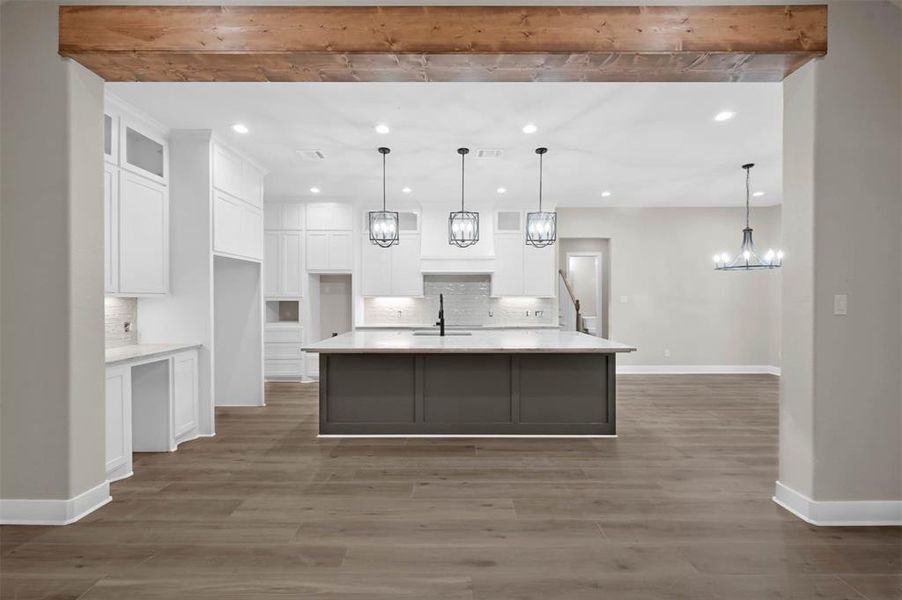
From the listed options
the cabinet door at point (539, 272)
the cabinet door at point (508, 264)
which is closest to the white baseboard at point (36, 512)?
the cabinet door at point (508, 264)

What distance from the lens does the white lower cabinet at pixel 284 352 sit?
297 inches

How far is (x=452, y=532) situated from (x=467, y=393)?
198 cm

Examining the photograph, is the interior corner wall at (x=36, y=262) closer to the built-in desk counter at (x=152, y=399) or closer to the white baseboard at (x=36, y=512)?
the white baseboard at (x=36, y=512)

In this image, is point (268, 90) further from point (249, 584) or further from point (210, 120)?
point (249, 584)

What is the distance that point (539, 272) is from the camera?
7.86m

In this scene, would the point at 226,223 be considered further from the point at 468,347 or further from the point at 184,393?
the point at 468,347

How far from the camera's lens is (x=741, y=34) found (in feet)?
9.04

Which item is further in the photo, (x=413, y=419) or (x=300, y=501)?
(x=413, y=419)

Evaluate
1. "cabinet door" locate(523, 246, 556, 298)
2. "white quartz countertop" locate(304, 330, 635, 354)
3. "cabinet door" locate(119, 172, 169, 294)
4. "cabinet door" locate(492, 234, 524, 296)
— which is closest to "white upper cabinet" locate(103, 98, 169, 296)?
"cabinet door" locate(119, 172, 169, 294)

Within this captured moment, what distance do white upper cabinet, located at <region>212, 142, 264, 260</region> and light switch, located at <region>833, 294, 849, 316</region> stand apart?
5054mm

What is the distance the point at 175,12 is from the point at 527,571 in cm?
360

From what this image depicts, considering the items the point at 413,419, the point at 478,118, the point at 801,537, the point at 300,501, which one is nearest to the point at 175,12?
the point at 478,118

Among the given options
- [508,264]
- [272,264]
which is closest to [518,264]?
[508,264]

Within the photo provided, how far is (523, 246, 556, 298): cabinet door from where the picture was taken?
7.84m
